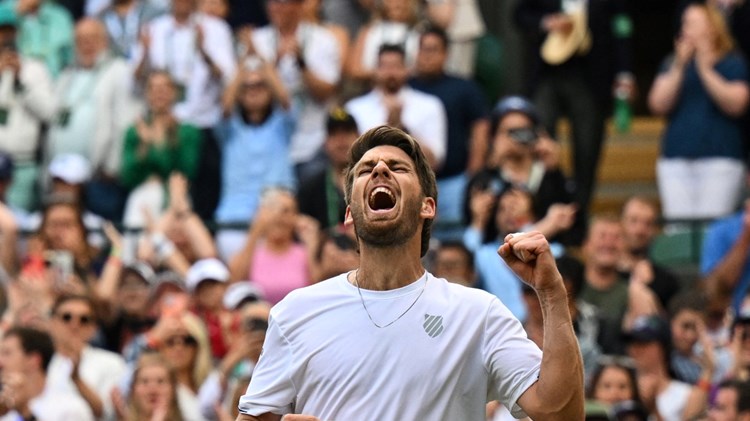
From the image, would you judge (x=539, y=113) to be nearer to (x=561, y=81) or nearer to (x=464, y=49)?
(x=561, y=81)

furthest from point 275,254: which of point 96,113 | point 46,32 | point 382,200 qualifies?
point 382,200

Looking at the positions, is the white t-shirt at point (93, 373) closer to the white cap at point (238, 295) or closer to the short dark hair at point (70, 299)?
the short dark hair at point (70, 299)

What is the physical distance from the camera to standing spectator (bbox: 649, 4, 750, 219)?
12406 millimetres

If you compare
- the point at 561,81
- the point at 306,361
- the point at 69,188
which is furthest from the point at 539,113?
the point at 306,361

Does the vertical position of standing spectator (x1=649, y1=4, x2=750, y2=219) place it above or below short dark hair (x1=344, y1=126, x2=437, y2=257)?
below

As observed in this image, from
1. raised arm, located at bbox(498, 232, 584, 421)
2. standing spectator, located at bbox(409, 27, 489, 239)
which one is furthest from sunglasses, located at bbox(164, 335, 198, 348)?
raised arm, located at bbox(498, 232, 584, 421)

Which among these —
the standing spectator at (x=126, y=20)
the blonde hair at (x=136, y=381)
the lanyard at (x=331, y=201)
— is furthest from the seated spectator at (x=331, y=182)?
the standing spectator at (x=126, y=20)

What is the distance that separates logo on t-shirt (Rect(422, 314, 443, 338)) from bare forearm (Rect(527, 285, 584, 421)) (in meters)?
0.35

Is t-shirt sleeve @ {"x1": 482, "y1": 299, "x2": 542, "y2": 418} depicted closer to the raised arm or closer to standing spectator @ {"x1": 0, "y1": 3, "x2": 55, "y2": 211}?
the raised arm

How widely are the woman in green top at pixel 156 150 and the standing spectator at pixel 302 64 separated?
67cm

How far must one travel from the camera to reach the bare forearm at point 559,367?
5.28 metres

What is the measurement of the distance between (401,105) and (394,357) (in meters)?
6.93

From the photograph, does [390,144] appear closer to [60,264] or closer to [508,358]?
[508,358]

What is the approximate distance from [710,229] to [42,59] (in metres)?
5.09
